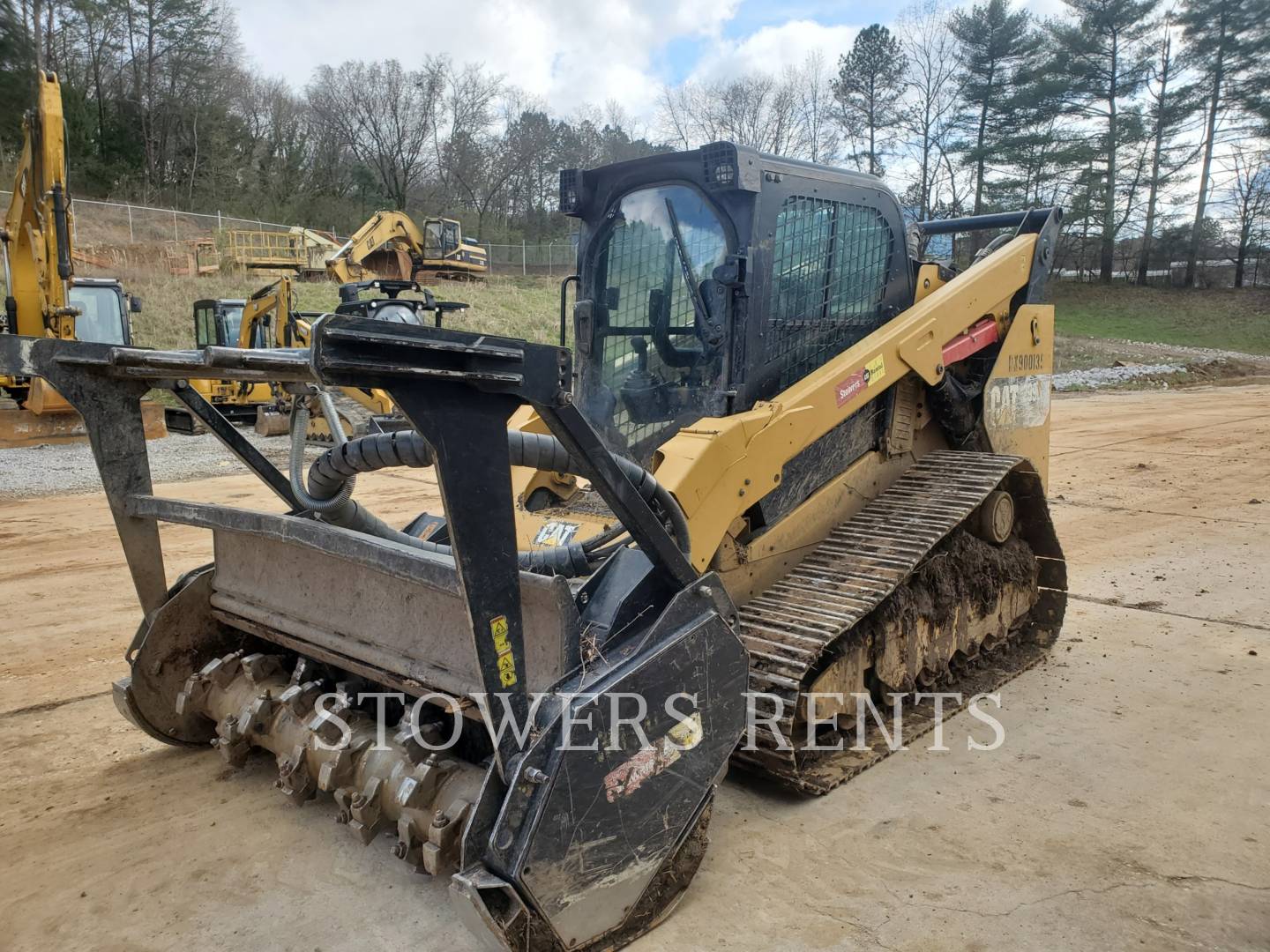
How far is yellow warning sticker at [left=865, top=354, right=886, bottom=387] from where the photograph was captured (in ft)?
12.9

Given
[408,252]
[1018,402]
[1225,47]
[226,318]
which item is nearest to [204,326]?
[226,318]

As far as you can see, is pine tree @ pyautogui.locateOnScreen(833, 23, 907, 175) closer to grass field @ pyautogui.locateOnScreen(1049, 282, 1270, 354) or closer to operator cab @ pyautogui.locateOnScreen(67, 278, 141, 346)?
grass field @ pyautogui.locateOnScreen(1049, 282, 1270, 354)

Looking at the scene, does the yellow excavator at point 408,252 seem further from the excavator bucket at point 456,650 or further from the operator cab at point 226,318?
the excavator bucket at point 456,650

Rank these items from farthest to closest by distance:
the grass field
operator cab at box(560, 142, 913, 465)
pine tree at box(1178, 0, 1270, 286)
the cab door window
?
1. pine tree at box(1178, 0, 1270, 286)
2. the grass field
3. the cab door window
4. operator cab at box(560, 142, 913, 465)

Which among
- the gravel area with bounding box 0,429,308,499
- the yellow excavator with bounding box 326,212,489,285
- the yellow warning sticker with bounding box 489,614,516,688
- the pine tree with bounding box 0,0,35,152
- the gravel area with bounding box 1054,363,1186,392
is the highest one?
the yellow excavator with bounding box 326,212,489,285

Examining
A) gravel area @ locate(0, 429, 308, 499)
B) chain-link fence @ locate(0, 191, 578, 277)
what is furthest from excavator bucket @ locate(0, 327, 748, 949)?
chain-link fence @ locate(0, 191, 578, 277)

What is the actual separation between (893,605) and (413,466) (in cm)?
223

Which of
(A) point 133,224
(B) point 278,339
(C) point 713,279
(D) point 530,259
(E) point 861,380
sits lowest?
(B) point 278,339

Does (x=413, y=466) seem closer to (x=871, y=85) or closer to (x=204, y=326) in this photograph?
(x=204, y=326)

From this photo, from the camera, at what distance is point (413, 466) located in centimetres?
243

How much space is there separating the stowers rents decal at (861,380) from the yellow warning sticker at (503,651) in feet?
6.45

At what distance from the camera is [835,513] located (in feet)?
13.7

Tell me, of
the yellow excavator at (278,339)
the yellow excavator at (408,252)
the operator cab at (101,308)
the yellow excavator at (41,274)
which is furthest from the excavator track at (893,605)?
the yellow excavator at (408,252)

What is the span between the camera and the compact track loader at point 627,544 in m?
2.33
